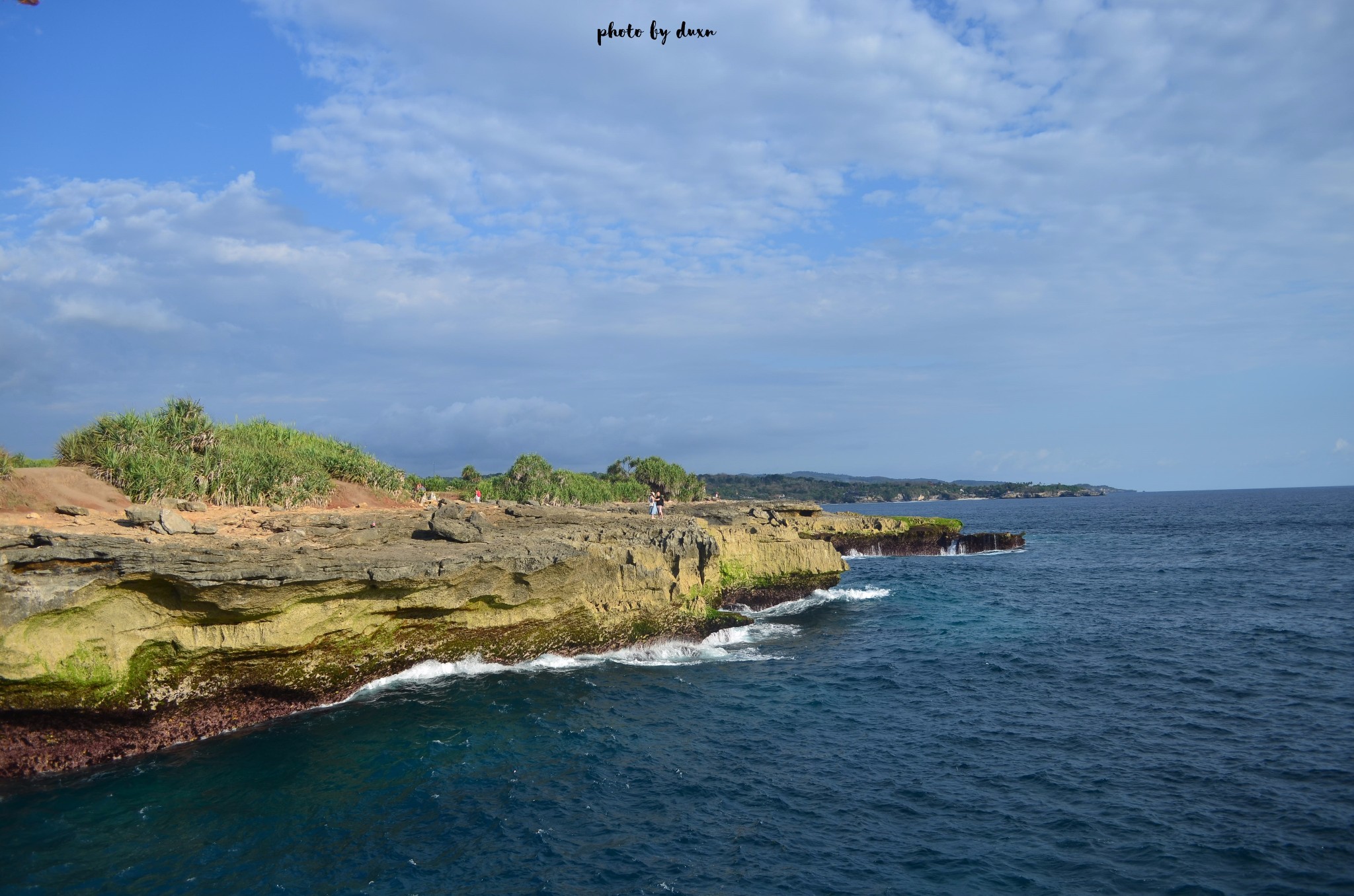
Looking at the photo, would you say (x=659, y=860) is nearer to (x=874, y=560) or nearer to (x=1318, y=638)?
(x=1318, y=638)

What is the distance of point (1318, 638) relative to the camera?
26.2 meters

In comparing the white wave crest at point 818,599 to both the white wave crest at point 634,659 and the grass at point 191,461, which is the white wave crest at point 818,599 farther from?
the grass at point 191,461

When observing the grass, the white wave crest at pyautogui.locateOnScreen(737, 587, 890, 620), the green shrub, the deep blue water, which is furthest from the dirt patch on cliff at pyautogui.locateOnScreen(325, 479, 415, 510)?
the green shrub

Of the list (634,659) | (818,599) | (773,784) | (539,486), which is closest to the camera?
(773,784)

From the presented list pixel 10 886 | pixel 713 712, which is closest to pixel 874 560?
pixel 713 712

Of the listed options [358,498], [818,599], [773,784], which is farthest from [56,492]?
[818,599]

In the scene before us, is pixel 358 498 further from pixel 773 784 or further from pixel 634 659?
pixel 773 784

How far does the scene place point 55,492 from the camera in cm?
2012

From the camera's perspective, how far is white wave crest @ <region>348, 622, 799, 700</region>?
22625 mm

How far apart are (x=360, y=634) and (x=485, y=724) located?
4.89m

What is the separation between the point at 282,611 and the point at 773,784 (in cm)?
1312

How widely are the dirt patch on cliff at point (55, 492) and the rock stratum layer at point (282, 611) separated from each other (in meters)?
3.05

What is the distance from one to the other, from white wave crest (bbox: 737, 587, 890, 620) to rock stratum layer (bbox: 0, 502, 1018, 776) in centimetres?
656

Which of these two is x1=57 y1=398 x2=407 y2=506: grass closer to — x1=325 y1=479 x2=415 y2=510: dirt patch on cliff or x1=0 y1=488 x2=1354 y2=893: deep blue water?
x1=325 y1=479 x2=415 y2=510: dirt patch on cliff
